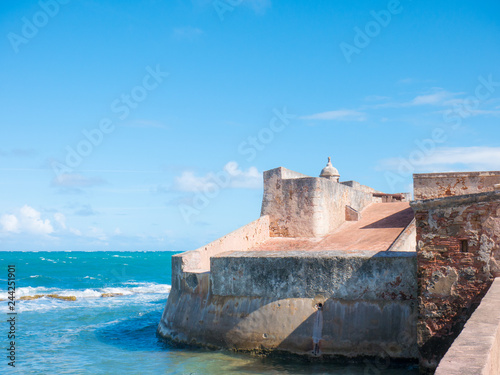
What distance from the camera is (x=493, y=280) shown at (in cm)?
829

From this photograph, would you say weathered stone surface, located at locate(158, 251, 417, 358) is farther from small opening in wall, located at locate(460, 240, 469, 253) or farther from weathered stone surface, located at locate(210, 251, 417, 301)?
small opening in wall, located at locate(460, 240, 469, 253)

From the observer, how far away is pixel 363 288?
34.5 feet

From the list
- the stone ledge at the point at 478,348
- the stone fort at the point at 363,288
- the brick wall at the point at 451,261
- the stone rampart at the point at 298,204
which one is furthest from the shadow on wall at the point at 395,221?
the stone ledge at the point at 478,348

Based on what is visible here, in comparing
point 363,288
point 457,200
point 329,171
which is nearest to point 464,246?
point 457,200

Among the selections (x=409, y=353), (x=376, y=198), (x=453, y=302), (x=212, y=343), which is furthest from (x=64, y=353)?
(x=376, y=198)

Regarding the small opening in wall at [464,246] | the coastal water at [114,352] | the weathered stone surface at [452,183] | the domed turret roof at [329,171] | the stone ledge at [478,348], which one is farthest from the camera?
the domed turret roof at [329,171]

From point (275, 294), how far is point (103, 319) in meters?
11.2

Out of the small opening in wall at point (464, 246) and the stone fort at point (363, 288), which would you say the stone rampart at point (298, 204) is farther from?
the small opening in wall at point (464, 246)

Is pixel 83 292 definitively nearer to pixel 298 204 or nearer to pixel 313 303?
pixel 298 204

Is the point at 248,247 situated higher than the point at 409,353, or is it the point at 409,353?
the point at 248,247

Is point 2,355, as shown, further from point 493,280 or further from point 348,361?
point 493,280

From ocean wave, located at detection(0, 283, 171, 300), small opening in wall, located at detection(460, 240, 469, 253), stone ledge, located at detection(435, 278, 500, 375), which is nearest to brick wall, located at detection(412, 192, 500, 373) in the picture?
small opening in wall, located at detection(460, 240, 469, 253)

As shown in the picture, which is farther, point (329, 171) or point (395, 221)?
point (329, 171)

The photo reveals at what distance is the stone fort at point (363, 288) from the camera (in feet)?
27.6
